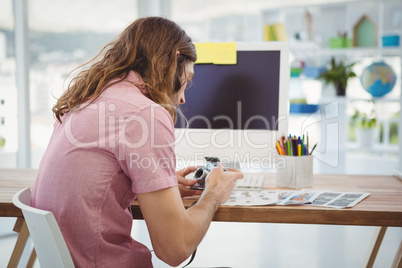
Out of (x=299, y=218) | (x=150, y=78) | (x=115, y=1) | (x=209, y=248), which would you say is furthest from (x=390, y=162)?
(x=150, y=78)

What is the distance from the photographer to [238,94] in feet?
5.36

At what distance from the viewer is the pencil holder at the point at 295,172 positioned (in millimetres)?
1447

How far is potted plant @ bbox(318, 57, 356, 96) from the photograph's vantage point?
15.5 ft

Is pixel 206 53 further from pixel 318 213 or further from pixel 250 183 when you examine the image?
pixel 318 213

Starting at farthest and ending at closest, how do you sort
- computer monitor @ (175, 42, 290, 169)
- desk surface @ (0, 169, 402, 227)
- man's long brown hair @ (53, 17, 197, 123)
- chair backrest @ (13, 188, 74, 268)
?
computer monitor @ (175, 42, 290, 169) < desk surface @ (0, 169, 402, 227) < man's long brown hair @ (53, 17, 197, 123) < chair backrest @ (13, 188, 74, 268)

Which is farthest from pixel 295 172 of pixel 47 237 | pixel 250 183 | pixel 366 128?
pixel 366 128

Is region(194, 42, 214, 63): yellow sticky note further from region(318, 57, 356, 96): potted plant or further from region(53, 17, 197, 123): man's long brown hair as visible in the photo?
region(318, 57, 356, 96): potted plant

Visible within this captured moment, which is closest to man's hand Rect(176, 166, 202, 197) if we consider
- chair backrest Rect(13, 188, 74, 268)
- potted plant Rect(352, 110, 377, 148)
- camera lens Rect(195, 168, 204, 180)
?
camera lens Rect(195, 168, 204, 180)

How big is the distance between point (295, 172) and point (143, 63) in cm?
66

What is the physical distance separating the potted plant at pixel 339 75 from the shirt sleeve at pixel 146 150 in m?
4.13

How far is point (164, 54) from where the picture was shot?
1.05 meters

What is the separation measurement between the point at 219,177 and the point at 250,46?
624mm

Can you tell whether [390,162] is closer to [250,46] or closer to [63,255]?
[250,46]

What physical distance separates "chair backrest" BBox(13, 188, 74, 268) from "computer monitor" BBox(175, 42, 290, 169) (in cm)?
83
